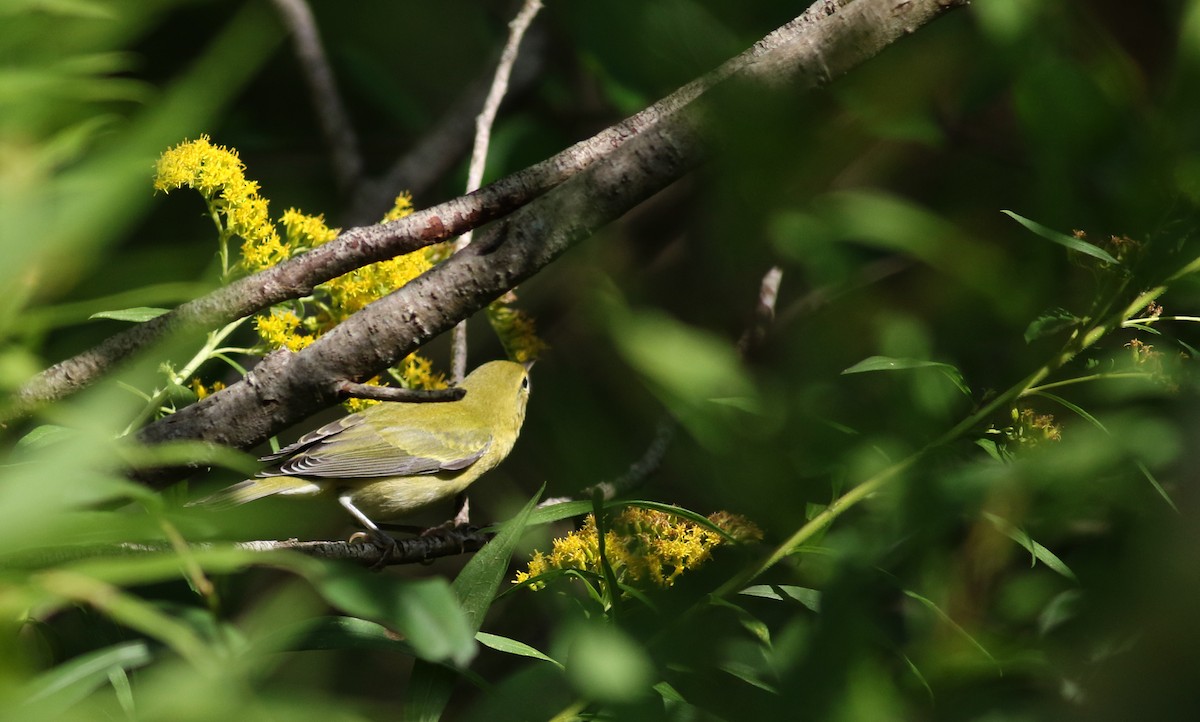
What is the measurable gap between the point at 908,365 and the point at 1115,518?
10 centimetres

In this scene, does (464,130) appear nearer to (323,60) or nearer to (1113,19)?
(323,60)

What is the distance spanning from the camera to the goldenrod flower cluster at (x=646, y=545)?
0.49 meters

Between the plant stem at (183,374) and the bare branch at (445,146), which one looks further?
the bare branch at (445,146)

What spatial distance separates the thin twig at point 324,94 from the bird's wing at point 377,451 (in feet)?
3.01

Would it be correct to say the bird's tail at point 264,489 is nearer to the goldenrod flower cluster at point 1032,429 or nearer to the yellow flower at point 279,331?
the yellow flower at point 279,331

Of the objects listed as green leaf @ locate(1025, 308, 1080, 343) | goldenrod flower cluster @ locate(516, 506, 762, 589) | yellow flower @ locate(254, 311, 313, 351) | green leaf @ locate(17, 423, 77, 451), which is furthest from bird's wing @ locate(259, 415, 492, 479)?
green leaf @ locate(1025, 308, 1080, 343)

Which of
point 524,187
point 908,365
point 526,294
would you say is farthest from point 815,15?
point 526,294

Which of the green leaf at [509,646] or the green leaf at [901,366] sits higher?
the green leaf at [901,366]

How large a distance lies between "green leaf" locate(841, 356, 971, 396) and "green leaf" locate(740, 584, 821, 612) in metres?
0.25

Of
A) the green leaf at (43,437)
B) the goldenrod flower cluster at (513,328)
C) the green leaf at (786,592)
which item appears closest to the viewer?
the green leaf at (786,592)

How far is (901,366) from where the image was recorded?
1.32 feet

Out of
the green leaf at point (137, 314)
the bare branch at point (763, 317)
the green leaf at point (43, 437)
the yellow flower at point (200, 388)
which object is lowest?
the bare branch at point (763, 317)

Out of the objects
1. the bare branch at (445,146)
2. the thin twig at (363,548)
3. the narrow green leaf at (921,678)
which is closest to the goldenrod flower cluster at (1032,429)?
the narrow green leaf at (921,678)

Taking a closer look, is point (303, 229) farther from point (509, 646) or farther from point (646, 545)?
point (646, 545)
